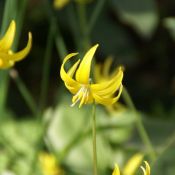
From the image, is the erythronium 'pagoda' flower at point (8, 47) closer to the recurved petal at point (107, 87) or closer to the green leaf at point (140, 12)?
the recurved petal at point (107, 87)

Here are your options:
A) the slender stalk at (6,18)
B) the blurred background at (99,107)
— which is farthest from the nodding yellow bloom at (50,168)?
the slender stalk at (6,18)

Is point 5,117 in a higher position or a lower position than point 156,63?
higher

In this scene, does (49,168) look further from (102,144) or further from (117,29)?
(117,29)

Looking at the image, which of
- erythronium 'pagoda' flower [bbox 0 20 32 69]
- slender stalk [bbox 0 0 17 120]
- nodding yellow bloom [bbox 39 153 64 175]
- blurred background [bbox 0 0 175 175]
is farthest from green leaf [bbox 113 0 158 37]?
erythronium 'pagoda' flower [bbox 0 20 32 69]

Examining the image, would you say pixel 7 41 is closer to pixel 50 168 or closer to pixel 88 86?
pixel 88 86

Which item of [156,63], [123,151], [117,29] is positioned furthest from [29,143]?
[156,63]

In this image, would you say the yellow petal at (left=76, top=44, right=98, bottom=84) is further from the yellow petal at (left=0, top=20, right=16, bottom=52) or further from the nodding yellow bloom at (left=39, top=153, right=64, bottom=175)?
the nodding yellow bloom at (left=39, top=153, right=64, bottom=175)

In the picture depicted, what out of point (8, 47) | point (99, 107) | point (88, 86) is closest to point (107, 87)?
point (88, 86)

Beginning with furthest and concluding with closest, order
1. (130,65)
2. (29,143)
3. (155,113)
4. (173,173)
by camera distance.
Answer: (130,65) < (155,113) < (29,143) < (173,173)
